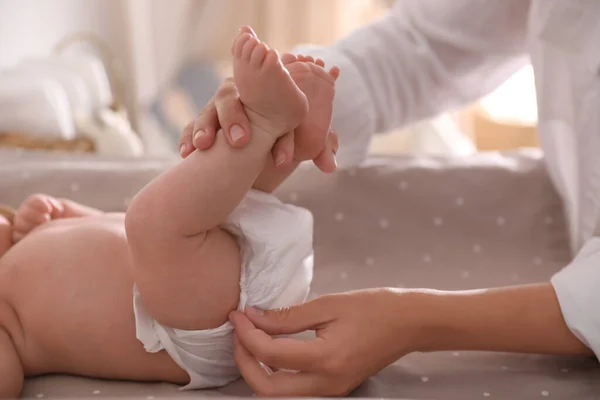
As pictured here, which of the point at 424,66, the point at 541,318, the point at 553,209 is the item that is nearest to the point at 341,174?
the point at 424,66

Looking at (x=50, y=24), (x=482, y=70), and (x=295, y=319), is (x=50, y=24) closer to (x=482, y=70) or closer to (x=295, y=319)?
(x=482, y=70)

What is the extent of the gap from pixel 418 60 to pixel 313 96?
17.5 inches

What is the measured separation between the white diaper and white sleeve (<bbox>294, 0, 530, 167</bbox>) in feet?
1.11

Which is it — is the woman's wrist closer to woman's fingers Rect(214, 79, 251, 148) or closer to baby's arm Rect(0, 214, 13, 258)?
woman's fingers Rect(214, 79, 251, 148)

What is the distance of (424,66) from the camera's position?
1.02 metres

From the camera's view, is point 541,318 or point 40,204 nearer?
point 541,318

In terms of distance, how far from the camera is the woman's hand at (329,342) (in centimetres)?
59

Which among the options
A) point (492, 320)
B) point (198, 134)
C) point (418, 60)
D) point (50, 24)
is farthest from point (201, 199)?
point (50, 24)

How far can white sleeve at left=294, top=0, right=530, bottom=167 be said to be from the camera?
3.16 ft

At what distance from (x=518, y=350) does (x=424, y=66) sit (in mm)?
489

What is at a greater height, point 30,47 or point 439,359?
point 30,47

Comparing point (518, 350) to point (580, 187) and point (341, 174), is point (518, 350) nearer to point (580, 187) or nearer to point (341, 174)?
point (580, 187)

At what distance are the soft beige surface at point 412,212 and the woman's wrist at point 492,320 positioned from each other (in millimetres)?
204

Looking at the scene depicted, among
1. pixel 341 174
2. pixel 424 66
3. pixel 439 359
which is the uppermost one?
pixel 424 66
